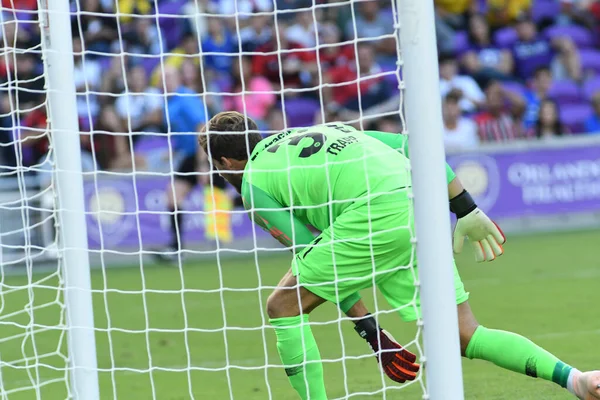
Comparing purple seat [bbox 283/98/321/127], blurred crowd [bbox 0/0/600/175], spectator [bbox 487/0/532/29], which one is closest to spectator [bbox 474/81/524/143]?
blurred crowd [bbox 0/0/600/175]

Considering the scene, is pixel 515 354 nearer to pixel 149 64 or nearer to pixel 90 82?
pixel 90 82

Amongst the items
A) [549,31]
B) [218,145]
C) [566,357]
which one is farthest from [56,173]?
[549,31]

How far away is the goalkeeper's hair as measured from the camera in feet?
15.4

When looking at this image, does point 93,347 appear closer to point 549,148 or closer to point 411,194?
point 411,194

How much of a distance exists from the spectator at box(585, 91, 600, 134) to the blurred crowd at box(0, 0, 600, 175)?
0.02 meters

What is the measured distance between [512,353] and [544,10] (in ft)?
47.9

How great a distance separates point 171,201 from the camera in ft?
41.7

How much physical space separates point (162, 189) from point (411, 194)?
9.02 metres

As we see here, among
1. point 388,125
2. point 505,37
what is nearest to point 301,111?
point 388,125

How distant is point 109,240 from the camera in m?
12.2

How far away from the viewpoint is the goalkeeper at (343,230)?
14.5ft

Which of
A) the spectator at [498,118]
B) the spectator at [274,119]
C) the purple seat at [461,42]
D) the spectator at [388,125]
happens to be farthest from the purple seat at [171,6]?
the spectator at [498,118]

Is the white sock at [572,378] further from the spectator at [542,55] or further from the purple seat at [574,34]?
the purple seat at [574,34]

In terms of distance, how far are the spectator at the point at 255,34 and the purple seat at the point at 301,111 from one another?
106 centimetres
